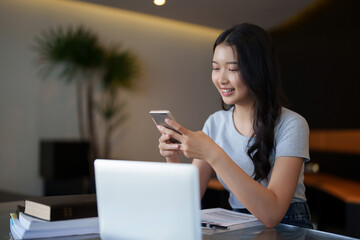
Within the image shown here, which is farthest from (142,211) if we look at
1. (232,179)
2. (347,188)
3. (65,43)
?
(65,43)

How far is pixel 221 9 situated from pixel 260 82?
4069 millimetres

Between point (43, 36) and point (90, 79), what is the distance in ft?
2.39

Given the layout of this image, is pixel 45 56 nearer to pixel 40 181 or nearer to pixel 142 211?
pixel 40 181

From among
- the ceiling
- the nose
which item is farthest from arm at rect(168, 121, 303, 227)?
the ceiling

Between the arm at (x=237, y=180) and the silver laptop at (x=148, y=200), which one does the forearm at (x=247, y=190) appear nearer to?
the arm at (x=237, y=180)

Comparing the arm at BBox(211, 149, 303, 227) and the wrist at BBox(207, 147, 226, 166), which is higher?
the wrist at BBox(207, 147, 226, 166)

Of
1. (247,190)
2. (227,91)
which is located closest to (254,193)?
(247,190)

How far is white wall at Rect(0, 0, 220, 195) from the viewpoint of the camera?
4758mm

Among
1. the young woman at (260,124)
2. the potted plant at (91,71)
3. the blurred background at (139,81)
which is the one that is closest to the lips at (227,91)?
the young woman at (260,124)

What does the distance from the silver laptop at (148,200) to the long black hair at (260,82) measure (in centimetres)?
87

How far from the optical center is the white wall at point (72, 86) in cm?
476

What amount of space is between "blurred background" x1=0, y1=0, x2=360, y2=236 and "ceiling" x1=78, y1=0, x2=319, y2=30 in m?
0.01

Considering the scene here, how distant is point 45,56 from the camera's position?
16.0 feet

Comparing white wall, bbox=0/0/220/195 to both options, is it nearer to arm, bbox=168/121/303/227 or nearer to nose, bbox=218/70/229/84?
nose, bbox=218/70/229/84
